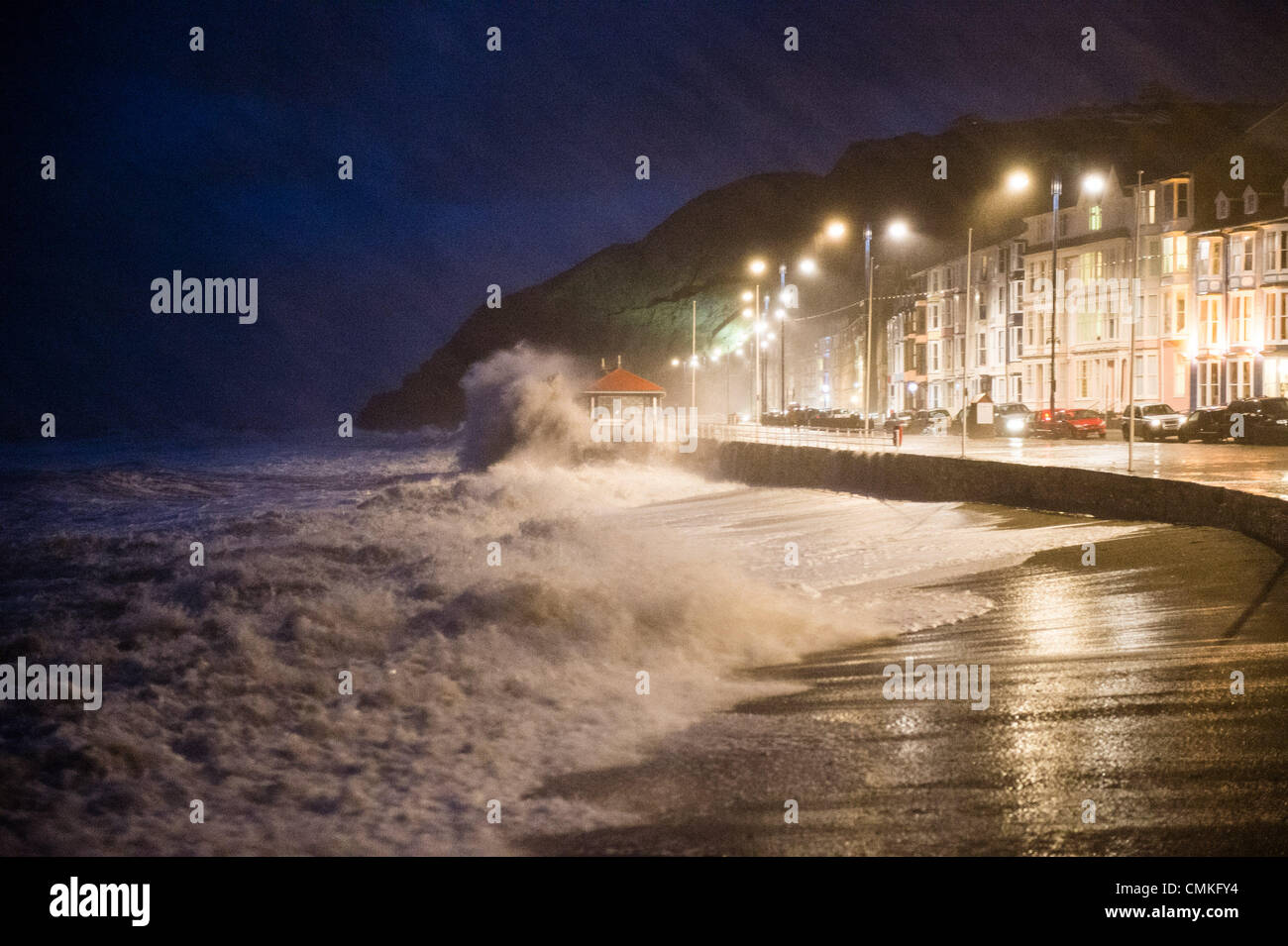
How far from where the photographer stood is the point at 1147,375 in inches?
2319

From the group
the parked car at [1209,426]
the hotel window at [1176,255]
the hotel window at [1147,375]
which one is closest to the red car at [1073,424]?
the parked car at [1209,426]

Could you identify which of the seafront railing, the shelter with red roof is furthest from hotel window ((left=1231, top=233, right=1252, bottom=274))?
the shelter with red roof

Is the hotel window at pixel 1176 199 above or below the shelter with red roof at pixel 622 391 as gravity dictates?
above

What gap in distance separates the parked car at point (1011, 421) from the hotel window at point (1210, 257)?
499 inches

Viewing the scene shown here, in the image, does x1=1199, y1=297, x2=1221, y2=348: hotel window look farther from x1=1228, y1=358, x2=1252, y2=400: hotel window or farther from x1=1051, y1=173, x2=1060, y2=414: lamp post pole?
x1=1051, y1=173, x2=1060, y2=414: lamp post pole

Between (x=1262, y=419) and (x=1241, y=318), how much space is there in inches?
649

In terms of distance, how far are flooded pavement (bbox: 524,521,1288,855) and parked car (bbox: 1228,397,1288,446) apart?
2932cm

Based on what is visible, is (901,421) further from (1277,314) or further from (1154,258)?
(1277,314)

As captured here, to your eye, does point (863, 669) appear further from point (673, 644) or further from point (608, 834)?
point (608, 834)

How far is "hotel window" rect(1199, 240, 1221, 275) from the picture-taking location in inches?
2188

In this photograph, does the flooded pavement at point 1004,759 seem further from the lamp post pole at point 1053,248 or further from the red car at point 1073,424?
the red car at point 1073,424

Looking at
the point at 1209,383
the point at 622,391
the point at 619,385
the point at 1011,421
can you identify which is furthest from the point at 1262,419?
the point at 619,385

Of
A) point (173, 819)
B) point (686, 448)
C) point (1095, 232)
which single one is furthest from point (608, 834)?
point (1095, 232)

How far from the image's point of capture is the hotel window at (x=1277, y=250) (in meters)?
52.6
